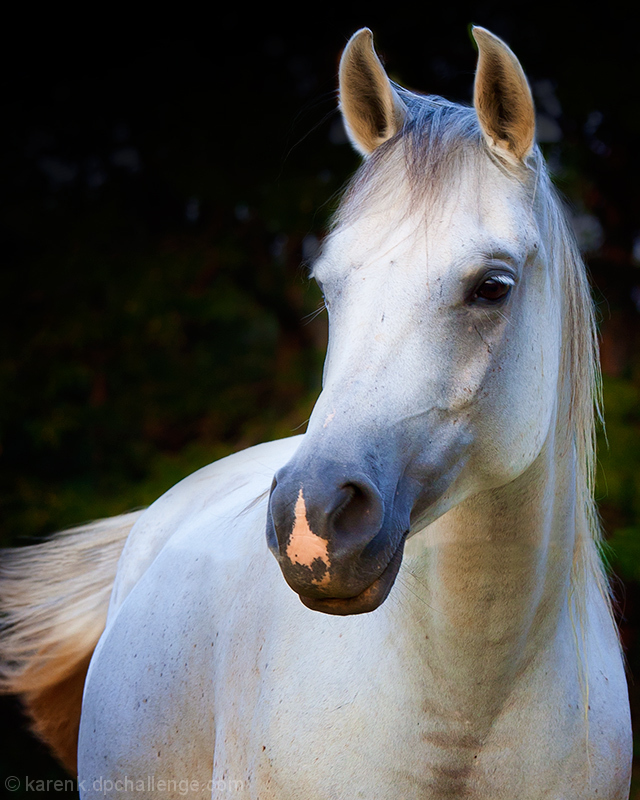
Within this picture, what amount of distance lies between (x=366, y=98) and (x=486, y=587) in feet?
3.24

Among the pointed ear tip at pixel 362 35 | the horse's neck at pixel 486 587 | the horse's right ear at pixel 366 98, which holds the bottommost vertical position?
the horse's neck at pixel 486 587

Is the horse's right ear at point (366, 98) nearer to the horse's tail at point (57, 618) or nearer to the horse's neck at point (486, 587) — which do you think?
the horse's neck at point (486, 587)

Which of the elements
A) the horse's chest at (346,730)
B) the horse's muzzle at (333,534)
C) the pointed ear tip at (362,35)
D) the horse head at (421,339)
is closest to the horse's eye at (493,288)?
the horse head at (421,339)

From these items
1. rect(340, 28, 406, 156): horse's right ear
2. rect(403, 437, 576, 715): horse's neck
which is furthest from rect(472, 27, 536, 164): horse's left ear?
rect(403, 437, 576, 715): horse's neck

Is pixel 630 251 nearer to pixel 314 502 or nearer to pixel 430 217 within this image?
pixel 430 217

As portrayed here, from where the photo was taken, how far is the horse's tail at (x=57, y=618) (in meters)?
2.52

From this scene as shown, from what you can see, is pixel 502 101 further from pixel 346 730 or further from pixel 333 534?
pixel 346 730

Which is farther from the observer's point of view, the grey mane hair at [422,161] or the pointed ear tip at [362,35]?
the pointed ear tip at [362,35]

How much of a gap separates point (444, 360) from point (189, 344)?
13.9ft

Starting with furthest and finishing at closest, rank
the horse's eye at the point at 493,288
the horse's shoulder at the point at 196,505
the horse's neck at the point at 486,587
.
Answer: the horse's shoulder at the point at 196,505 → the horse's neck at the point at 486,587 → the horse's eye at the point at 493,288

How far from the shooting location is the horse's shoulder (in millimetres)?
2123

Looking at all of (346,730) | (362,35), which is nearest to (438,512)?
(346,730)

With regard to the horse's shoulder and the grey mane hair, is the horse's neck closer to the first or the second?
the grey mane hair

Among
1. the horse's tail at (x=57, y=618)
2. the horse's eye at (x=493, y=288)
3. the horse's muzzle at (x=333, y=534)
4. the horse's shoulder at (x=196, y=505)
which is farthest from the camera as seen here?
the horse's tail at (x=57, y=618)
